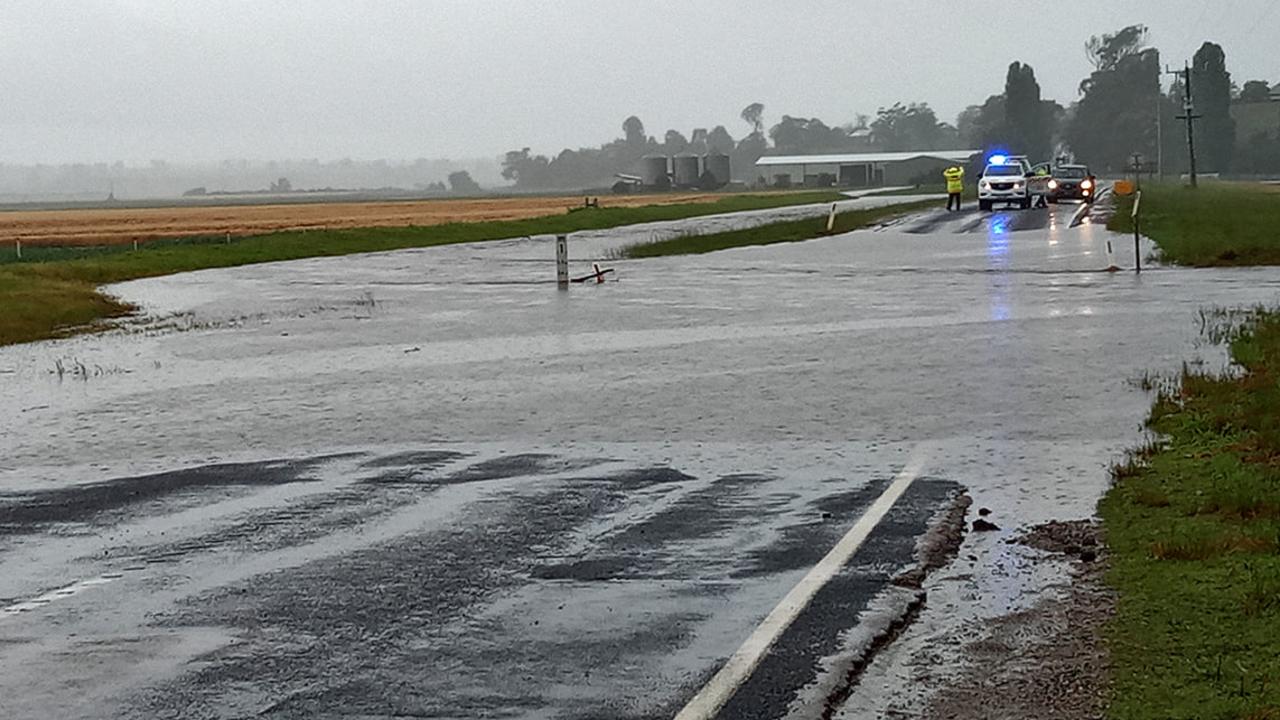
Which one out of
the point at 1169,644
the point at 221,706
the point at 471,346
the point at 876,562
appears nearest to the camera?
the point at 221,706

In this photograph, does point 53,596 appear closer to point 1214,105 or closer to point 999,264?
point 999,264

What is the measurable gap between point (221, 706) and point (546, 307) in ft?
67.5

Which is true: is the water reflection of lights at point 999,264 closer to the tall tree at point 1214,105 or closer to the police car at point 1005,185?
the police car at point 1005,185

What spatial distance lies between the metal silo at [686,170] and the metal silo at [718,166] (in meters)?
2.71

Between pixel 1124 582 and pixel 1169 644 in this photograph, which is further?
pixel 1124 582

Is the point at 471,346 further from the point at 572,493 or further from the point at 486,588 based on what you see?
the point at 486,588

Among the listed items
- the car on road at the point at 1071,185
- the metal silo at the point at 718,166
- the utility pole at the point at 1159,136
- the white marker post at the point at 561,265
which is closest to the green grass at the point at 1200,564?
the white marker post at the point at 561,265

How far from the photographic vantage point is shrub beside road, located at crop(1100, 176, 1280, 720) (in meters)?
6.09

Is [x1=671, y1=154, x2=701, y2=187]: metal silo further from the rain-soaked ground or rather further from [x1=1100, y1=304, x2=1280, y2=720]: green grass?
[x1=1100, y1=304, x2=1280, y2=720]: green grass

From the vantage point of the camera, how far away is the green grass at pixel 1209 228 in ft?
110

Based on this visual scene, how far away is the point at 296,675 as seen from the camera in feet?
21.8

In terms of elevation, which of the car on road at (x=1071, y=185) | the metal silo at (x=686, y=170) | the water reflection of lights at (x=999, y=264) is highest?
the metal silo at (x=686, y=170)

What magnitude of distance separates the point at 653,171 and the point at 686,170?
328cm

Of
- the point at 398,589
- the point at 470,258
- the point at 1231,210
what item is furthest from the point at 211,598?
the point at 1231,210
